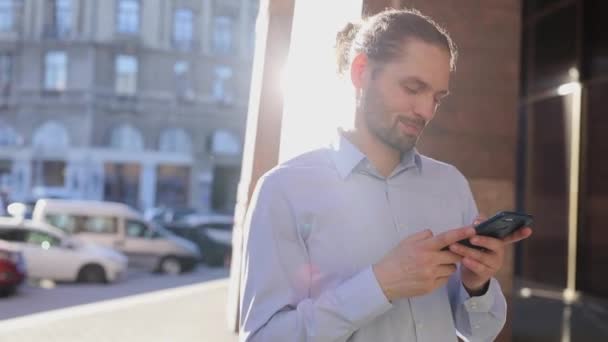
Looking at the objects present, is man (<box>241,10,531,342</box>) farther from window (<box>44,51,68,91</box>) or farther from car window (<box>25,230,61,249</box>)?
window (<box>44,51,68,91</box>)

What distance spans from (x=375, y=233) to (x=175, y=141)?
3844cm

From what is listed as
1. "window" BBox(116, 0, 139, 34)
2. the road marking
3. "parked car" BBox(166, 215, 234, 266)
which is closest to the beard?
the road marking

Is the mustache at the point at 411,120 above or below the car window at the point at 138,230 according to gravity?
above

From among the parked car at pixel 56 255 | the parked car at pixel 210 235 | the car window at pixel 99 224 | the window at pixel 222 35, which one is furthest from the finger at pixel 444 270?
the window at pixel 222 35

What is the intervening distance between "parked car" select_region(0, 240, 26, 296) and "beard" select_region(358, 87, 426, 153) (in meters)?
12.0

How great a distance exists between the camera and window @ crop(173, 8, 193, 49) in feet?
134

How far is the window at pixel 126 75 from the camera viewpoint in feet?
130

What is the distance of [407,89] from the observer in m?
1.75

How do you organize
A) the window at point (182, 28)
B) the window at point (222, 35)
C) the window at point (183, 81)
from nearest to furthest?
1. the window at point (183, 81)
2. the window at point (182, 28)
3. the window at point (222, 35)

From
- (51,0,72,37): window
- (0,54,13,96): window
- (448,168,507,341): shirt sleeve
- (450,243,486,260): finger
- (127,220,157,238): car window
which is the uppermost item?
(51,0,72,37): window

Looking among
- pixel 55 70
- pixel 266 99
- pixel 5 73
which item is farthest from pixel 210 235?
pixel 5 73

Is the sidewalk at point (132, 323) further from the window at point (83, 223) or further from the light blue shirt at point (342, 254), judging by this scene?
the window at point (83, 223)

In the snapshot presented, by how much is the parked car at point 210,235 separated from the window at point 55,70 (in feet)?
65.0

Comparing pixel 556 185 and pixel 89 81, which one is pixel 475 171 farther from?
pixel 89 81
